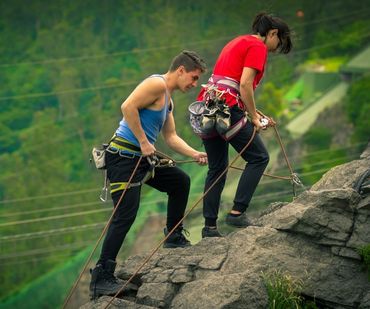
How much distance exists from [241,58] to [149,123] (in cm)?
111

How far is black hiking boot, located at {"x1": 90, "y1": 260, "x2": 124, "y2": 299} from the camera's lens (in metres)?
7.54

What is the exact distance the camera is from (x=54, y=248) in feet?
203

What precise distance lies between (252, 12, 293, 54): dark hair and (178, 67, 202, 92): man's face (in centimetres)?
97

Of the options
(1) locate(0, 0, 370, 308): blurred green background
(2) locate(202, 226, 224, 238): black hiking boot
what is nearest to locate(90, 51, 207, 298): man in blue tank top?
(2) locate(202, 226, 224, 238): black hiking boot

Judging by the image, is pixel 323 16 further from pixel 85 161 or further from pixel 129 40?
pixel 85 161

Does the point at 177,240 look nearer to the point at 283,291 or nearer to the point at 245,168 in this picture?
the point at 245,168

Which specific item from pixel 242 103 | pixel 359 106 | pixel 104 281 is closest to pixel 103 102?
pixel 359 106

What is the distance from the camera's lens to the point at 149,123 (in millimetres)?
7453

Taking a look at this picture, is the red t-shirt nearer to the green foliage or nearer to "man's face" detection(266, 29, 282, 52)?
"man's face" detection(266, 29, 282, 52)

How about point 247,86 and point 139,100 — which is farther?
point 247,86

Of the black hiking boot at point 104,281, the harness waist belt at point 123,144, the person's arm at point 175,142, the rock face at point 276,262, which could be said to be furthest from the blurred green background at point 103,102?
the harness waist belt at point 123,144

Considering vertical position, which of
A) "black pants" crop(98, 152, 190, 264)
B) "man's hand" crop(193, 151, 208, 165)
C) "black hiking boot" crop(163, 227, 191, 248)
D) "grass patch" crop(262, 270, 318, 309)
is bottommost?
"black hiking boot" crop(163, 227, 191, 248)

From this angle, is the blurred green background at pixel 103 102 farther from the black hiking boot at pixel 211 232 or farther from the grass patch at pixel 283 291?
the grass patch at pixel 283 291

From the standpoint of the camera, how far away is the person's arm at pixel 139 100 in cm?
726
